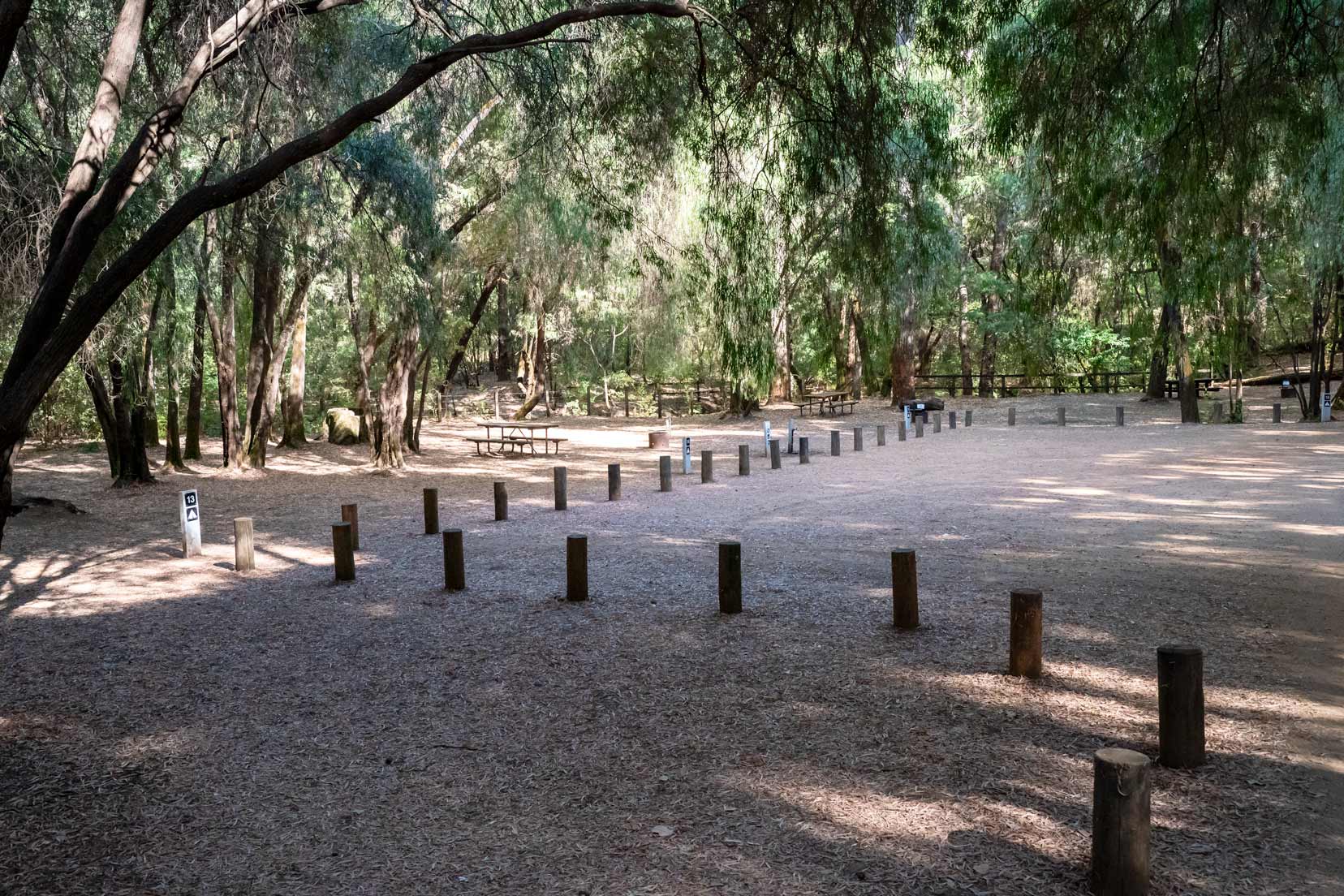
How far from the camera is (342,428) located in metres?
23.8

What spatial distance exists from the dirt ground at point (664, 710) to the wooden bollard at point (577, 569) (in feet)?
0.51

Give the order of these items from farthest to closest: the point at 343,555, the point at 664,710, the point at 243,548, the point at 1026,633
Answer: the point at 243,548, the point at 343,555, the point at 1026,633, the point at 664,710

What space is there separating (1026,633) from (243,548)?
7.07 meters

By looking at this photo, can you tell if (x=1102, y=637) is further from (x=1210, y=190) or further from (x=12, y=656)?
(x=12, y=656)

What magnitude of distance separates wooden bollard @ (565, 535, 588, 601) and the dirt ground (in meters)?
0.15

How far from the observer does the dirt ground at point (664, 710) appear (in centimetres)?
372

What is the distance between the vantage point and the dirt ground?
372cm

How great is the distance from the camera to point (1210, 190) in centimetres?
751

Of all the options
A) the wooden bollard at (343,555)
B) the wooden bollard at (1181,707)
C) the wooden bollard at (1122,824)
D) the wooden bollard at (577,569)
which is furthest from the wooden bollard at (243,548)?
the wooden bollard at (1122,824)

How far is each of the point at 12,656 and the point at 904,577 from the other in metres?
5.90

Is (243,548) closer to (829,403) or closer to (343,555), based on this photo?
(343,555)

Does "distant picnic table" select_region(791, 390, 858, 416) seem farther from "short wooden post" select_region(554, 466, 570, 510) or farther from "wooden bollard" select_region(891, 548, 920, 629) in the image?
"wooden bollard" select_region(891, 548, 920, 629)

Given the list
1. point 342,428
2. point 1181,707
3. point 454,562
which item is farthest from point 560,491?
point 342,428

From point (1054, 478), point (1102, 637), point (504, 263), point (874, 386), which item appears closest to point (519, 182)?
point (504, 263)
